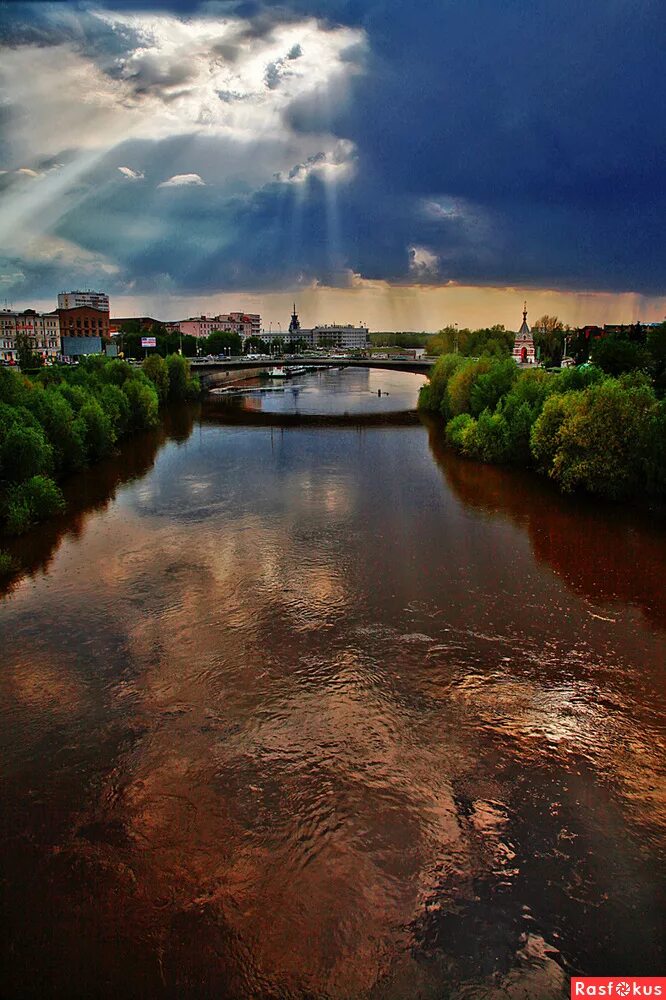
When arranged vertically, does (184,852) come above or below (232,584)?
below

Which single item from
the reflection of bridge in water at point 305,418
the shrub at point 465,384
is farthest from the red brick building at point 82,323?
the shrub at point 465,384

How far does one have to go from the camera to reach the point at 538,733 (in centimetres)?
1226

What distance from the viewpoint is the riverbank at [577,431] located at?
25953mm

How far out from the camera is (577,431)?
88.7 feet

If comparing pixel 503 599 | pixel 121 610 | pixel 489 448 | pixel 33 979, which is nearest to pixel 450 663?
pixel 503 599

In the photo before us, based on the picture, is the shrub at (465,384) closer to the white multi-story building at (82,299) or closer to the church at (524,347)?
the church at (524,347)

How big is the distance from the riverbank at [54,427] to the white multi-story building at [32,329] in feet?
204

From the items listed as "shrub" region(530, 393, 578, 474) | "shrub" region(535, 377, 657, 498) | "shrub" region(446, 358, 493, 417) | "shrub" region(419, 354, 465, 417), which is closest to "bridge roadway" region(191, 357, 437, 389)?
"shrub" region(419, 354, 465, 417)

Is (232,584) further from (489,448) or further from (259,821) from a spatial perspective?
(489,448)

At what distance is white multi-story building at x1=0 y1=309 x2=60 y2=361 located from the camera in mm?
104125

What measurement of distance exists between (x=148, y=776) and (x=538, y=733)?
656 cm
